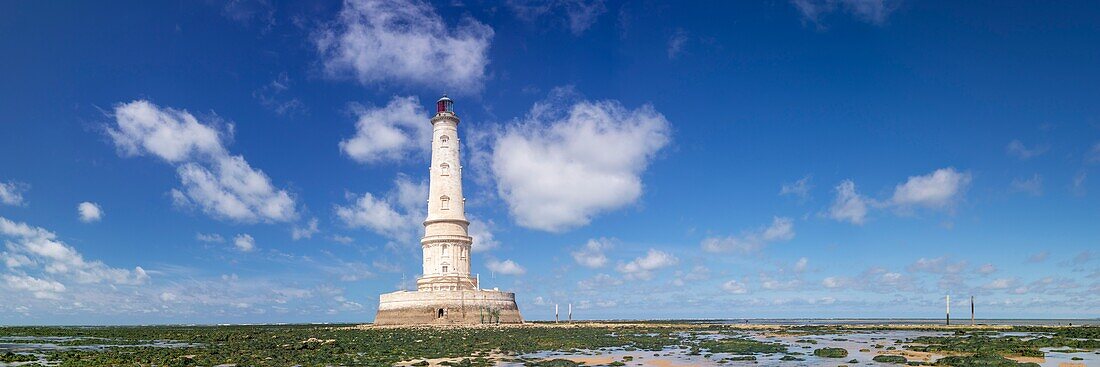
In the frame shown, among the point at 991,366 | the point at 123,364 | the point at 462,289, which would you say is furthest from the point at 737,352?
the point at 462,289

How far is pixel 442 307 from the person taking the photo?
2544 inches

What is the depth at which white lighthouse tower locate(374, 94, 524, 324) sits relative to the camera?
64.7 m

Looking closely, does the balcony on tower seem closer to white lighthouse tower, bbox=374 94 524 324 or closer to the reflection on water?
white lighthouse tower, bbox=374 94 524 324

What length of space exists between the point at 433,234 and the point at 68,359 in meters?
38.1

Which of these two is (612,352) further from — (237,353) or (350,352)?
(237,353)

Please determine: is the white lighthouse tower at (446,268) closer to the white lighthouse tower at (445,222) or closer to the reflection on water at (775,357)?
the white lighthouse tower at (445,222)

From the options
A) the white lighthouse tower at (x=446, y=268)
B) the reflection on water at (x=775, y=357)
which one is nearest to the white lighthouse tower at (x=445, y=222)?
the white lighthouse tower at (x=446, y=268)

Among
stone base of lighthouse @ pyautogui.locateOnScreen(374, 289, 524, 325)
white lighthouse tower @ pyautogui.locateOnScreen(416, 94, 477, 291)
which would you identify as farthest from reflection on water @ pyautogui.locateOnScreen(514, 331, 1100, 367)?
white lighthouse tower @ pyautogui.locateOnScreen(416, 94, 477, 291)

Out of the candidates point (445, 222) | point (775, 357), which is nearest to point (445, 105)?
point (445, 222)

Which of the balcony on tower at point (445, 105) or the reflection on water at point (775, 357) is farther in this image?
the balcony on tower at point (445, 105)

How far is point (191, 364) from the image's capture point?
30344 millimetres

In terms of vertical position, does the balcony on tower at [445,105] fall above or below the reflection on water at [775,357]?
above

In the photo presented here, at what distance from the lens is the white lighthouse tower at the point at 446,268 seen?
64.7 meters

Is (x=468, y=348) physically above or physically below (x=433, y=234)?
below
